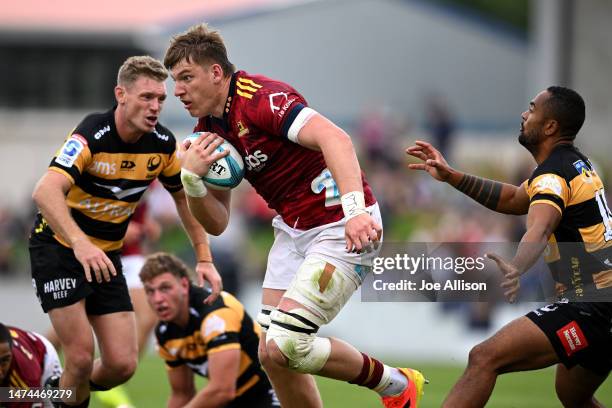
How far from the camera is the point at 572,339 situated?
6430 mm

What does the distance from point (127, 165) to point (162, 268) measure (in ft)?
3.21

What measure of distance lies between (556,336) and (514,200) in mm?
1023

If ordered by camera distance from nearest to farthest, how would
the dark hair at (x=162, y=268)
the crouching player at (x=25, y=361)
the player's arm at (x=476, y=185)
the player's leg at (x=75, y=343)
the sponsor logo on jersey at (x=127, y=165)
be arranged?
the player's arm at (x=476, y=185) → the crouching player at (x=25, y=361) → the player's leg at (x=75, y=343) → the sponsor logo on jersey at (x=127, y=165) → the dark hair at (x=162, y=268)

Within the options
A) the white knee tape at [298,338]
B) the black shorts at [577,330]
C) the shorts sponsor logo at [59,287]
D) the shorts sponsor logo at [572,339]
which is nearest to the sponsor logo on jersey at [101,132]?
the shorts sponsor logo at [59,287]

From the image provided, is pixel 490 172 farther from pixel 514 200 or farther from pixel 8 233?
pixel 514 200

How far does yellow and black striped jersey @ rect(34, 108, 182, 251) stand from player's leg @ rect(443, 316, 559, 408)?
8.81ft

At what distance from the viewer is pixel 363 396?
11.6 m

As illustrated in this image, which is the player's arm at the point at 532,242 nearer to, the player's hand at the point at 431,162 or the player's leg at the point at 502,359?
the player's leg at the point at 502,359

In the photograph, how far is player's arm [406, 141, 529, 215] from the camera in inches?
279

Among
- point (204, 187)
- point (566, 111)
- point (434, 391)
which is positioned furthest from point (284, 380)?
point (434, 391)

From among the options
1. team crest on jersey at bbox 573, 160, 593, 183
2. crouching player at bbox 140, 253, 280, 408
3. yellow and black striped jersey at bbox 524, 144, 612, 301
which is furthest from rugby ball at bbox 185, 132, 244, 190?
team crest on jersey at bbox 573, 160, 593, 183

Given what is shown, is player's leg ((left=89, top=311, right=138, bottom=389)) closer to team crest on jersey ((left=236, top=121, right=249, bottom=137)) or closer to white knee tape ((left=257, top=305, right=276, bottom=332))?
white knee tape ((left=257, top=305, right=276, bottom=332))

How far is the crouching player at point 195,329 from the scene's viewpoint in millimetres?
8039

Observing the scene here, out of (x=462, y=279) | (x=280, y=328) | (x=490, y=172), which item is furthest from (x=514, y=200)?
(x=490, y=172)
